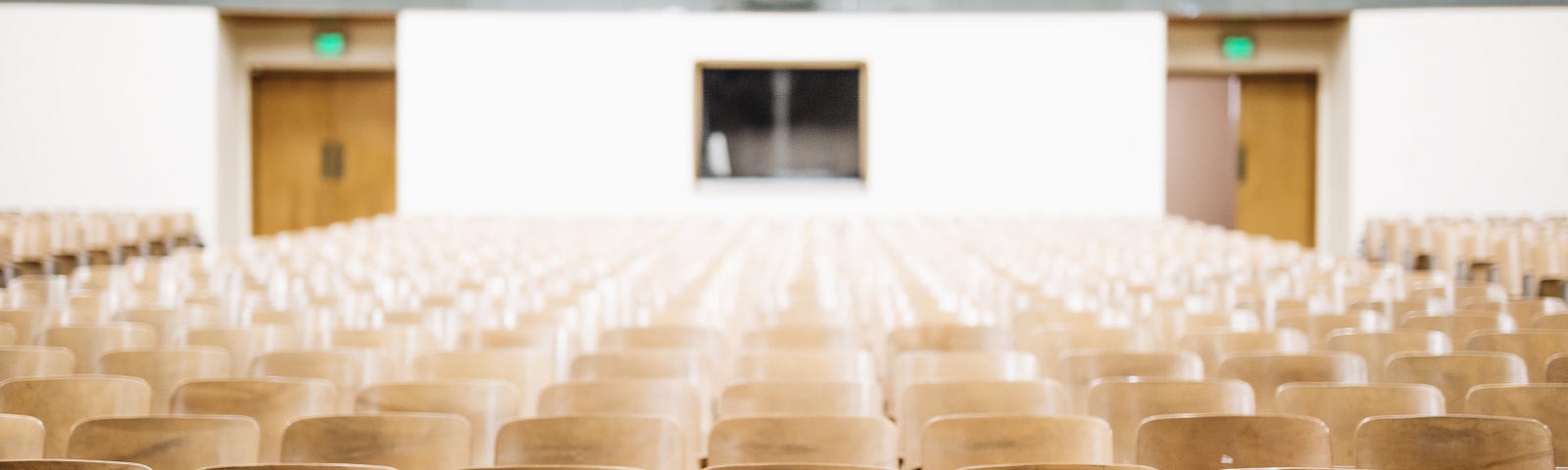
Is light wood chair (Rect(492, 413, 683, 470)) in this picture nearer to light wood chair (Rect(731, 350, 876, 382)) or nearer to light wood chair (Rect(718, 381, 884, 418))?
light wood chair (Rect(718, 381, 884, 418))

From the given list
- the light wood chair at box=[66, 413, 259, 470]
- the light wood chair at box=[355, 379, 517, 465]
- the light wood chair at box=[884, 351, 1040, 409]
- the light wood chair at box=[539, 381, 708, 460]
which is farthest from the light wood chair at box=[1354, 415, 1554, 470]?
the light wood chair at box=[66, 413, 259, 470]

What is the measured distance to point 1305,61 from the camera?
16266 mm

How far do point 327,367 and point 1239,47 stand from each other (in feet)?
44.4

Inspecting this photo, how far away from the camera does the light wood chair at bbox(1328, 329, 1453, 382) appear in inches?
185

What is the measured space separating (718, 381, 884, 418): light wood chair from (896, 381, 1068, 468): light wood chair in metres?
0.17

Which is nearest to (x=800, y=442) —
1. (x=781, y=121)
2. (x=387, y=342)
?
(x=387, y=342)

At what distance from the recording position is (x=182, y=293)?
6.68 metres

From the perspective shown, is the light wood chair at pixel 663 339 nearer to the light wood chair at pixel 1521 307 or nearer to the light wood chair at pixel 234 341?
the light wood chair at pixel 234 341

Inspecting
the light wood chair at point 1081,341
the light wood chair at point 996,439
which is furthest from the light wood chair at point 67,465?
the light wood chair at point 1081,341

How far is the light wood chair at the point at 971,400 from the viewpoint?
12.3ft

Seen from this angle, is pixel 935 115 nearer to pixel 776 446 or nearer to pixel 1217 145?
pixel 1217 145

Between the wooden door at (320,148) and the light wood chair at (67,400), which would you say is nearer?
the light wood chair at (67,400)

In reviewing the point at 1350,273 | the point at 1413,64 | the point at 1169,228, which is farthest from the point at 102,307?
the point at 1413,64

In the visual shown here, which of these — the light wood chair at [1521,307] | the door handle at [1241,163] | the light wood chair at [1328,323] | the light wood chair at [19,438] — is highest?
the door handle at [1241,163]
